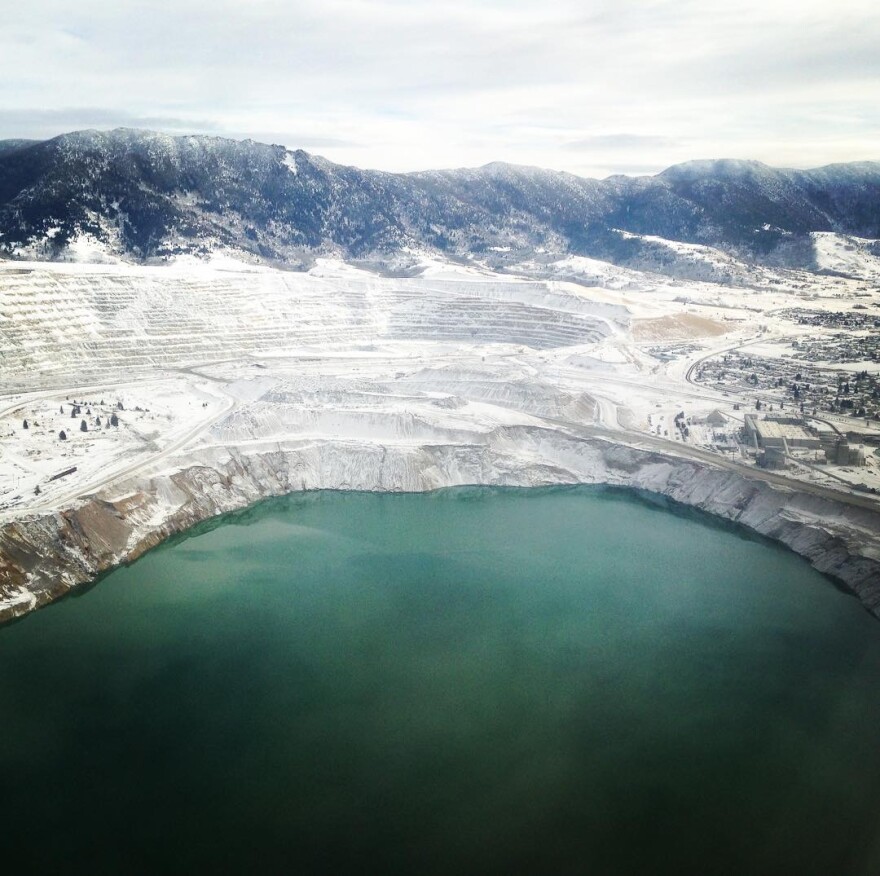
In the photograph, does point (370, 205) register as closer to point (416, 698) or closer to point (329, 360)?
point (329, 360)

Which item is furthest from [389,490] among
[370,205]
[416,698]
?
[370,205]

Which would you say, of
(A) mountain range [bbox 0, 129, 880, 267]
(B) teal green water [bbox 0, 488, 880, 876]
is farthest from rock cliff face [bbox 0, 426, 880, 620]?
(A) mountain range [bbox 0, 129, 880, 267]

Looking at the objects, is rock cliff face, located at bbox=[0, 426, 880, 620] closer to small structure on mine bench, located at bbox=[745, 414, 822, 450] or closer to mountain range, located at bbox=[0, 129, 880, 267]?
small structure on mine bench, located at bbox=[745, 414, 822, 450]

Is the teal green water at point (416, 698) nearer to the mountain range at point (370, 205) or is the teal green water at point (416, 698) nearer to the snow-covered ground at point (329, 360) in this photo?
the snow-covered ground at point (329, 360)

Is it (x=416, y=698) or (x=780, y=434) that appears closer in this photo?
(x=416, y=698)

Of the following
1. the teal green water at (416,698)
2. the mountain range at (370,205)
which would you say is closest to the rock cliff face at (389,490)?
the teal green water at (416,698)

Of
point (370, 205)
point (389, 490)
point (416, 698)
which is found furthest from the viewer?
point (370, 205)
